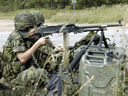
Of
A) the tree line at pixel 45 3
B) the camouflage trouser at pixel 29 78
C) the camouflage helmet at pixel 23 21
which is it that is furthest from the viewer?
the tree line at pixel 45 3

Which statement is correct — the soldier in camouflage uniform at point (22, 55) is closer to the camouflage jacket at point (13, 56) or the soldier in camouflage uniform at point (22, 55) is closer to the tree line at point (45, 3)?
the camouflage jacket at point (13, 56)

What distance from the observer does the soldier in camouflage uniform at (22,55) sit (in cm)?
242

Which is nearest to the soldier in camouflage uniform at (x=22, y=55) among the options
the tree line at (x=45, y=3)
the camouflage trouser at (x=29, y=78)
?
the camouflage trouser at (x=29, y=78)

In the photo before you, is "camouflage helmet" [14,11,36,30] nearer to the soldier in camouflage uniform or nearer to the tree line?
the soldier in camouflage uniform

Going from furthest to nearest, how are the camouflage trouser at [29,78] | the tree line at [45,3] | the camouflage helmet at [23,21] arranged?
the tree line at [45,3] → the camouflage helmet at [23,21] → the camouflage trouser at [29,78]

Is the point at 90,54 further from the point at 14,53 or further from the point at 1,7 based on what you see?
the point at 1,7

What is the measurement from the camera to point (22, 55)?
245cm

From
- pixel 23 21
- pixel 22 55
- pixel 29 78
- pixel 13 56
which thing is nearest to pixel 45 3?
pixel 23 21

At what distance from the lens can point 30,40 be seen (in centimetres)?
286

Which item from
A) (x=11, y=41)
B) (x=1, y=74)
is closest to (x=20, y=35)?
(x=11, y=41)

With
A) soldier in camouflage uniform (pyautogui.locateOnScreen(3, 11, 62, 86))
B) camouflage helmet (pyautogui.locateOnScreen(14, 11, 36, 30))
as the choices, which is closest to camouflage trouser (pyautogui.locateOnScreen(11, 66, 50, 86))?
soldier in camouflage uniform (pyautogui.locateOnScreen(3, 11, 62, 86))

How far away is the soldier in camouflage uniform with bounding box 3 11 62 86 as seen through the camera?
242cm

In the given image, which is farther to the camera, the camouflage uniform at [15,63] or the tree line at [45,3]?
the tree line at [45,3]

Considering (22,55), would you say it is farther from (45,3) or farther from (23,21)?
(45,3)
